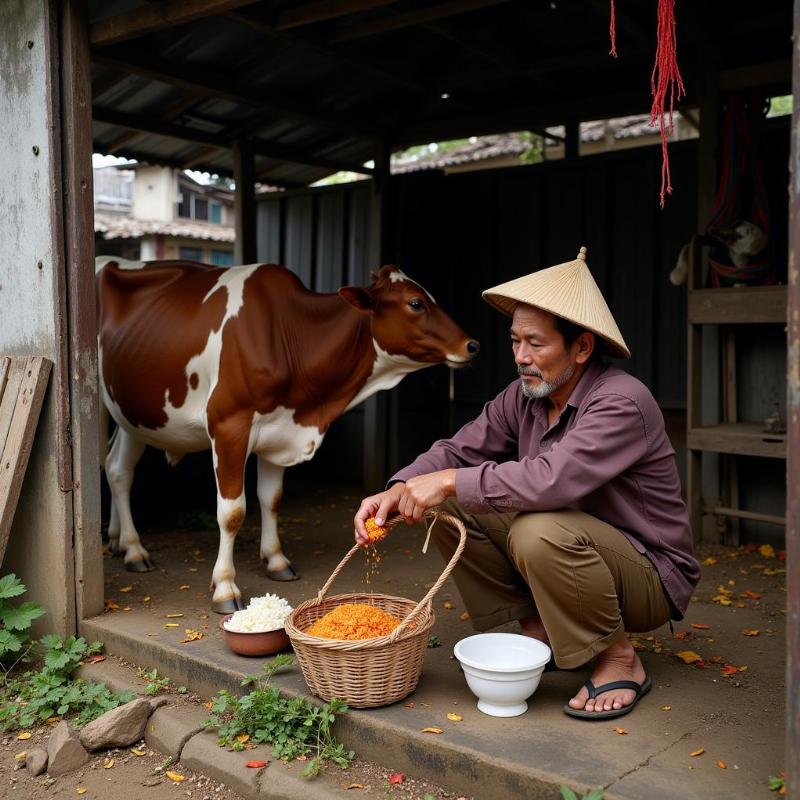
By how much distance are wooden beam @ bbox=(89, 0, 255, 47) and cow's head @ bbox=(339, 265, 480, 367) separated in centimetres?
161

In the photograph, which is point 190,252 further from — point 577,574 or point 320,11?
point 577,574

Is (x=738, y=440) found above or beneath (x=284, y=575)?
above

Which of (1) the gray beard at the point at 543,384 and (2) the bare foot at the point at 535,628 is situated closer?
(1) the gray beard at the point at 543,384

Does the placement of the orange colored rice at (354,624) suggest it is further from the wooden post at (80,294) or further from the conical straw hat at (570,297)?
the wooden post at (80,294)

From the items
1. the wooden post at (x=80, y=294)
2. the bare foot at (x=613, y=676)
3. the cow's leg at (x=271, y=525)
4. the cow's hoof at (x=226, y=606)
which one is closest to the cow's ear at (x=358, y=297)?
the cow's leg at (x=271, y=525)

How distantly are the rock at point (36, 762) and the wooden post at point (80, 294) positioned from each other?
0.92m

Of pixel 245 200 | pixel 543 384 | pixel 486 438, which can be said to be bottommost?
pixel 486 438

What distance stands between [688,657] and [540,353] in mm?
1440

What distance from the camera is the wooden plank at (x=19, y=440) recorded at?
4137 mm

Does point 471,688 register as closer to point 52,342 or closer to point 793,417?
point 793,417

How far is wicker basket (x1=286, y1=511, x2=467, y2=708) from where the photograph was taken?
2.96 m

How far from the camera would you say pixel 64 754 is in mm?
3369

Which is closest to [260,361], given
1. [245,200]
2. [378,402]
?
[378,402]

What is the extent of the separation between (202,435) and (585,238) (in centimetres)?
337
